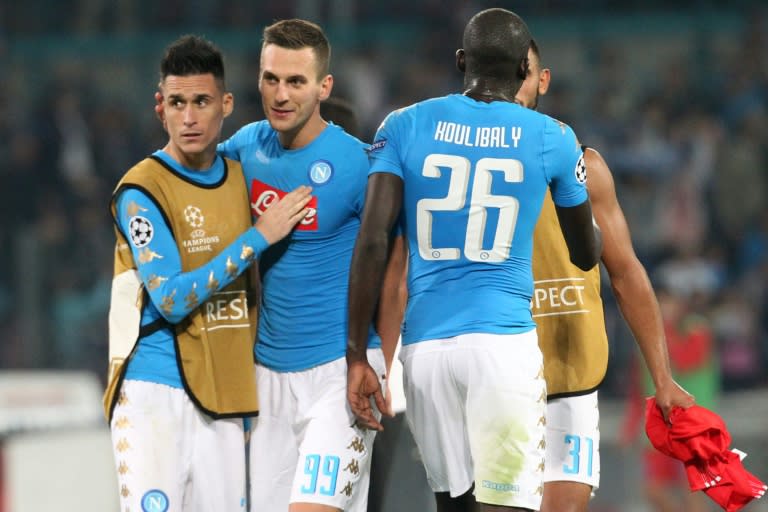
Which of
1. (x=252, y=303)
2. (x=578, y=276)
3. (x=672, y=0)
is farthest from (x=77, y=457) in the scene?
(x=672, y=0)

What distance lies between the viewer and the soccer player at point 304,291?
4805 millimetres

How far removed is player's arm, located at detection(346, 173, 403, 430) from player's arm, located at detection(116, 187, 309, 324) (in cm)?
40

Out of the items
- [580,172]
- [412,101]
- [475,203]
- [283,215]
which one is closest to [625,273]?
[580,172]

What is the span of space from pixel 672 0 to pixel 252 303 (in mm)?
10706

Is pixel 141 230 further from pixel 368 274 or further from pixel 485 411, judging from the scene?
pixel 485 411

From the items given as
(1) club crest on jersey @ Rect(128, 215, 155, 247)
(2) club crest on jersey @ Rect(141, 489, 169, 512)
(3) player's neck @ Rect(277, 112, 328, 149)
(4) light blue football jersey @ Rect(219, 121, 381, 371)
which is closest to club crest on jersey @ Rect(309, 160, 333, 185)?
(4) light blue football jersey @ Rect(219, 121, 381, 371)

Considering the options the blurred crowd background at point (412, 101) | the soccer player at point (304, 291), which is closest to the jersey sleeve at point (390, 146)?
the soccer player at point (304, 291)

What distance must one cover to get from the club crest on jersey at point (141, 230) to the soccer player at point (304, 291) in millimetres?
452

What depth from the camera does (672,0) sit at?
1455 cm

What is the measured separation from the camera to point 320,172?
192 inches

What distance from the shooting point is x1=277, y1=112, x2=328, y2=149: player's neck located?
4926 millimetres

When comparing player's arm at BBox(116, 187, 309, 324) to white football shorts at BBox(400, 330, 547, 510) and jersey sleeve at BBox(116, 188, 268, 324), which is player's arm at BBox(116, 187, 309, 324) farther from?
white football shorts at BBox(400, 330, 547, 510)

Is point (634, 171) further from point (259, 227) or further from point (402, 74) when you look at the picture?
point (259, 227)

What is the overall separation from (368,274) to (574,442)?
141 cm
